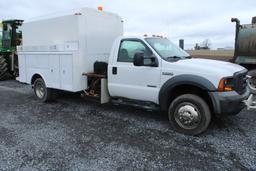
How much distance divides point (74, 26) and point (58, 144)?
3.19 meters

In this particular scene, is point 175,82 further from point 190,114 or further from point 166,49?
point 166,49

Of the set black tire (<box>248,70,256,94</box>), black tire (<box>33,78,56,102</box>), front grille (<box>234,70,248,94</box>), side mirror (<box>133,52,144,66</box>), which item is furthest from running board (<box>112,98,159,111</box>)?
black tire (<box>248,70,256,94</box>)

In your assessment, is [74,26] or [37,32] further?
[37,32]

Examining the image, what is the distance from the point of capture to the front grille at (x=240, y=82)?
4.15 m

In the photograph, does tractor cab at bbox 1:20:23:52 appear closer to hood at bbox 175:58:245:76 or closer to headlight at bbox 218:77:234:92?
hood at bbox 175:58:245:76

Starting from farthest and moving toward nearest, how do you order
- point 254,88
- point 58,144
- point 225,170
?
point 254,88 → point 58,144 → point 225,170

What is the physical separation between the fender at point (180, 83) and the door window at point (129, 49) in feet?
2.95

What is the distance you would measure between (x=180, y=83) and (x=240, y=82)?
1.21m

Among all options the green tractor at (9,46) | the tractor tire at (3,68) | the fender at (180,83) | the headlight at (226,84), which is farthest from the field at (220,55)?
the tractor tire at (3,68)

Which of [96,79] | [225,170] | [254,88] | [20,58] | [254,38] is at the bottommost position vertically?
[225,170]

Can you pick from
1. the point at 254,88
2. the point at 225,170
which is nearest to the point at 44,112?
the point at 225,170

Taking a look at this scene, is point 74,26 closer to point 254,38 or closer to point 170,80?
point 170,80

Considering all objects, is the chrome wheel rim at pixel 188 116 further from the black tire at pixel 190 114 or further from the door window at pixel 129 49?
the door window at pixel 129 49

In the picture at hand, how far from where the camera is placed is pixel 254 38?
295 inches
